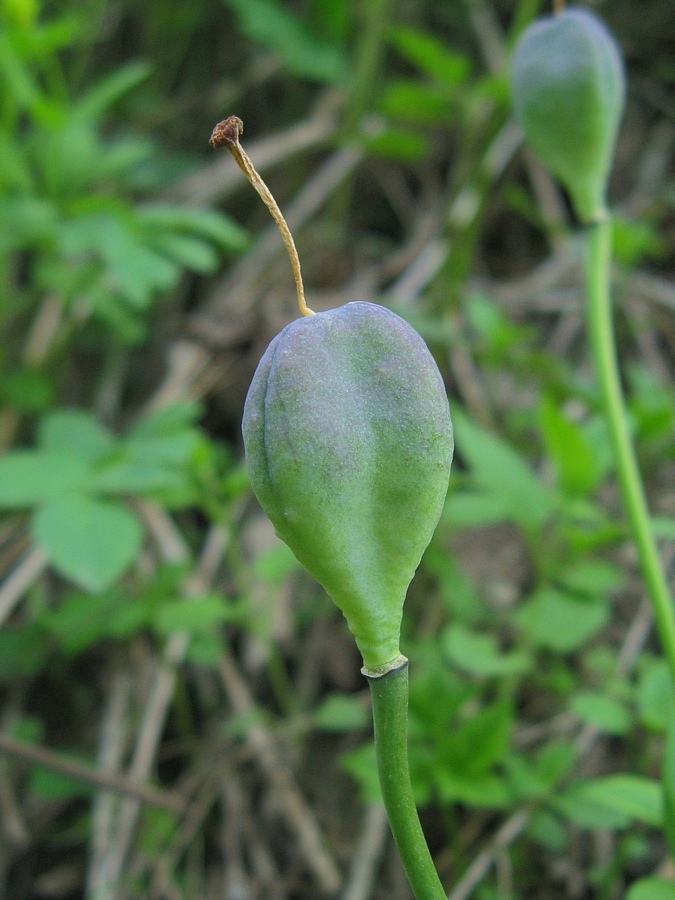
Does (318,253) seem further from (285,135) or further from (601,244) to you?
→ (601,244)

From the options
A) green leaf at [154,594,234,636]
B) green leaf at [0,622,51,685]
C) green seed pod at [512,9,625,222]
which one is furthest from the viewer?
green leaf at [0,622,51,685]

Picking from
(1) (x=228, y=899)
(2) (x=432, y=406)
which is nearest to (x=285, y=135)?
(1) (x=228, y=899)

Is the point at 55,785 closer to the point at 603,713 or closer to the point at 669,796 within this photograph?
the point at 603,713

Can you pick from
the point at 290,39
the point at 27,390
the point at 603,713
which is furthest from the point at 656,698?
the point at 290,39

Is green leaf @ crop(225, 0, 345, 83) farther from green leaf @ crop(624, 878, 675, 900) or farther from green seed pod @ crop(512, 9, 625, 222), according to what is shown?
green leaf @ crop(624, 878, 675, 900)

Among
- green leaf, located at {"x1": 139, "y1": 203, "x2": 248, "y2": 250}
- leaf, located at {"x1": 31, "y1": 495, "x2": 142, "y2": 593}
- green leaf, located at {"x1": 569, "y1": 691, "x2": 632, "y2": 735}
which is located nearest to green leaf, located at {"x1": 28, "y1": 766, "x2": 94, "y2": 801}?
leaf, located at {"x1": 31, "y1": 495, "x2": 142, "y2": 593}
